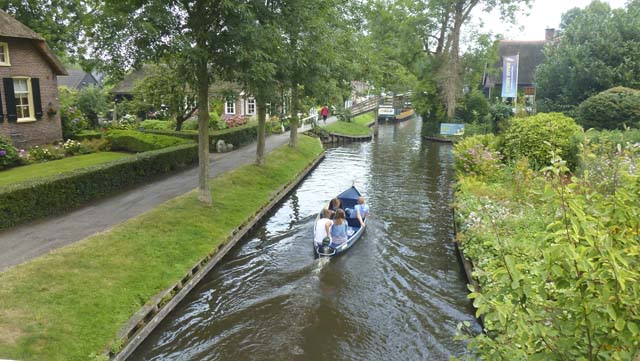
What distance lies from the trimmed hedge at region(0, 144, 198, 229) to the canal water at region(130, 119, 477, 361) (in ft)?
17.0

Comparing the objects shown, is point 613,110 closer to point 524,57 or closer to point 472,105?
point 472,105

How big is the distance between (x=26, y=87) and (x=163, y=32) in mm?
13241

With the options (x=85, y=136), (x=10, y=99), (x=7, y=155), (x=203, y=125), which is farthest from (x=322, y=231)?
(x=85, y=136)

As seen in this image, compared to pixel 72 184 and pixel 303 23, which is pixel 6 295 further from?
pixel 303 23

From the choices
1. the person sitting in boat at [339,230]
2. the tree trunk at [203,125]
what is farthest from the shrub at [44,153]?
the person sitting in boat at [339,230]

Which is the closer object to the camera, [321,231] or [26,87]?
[321,231]

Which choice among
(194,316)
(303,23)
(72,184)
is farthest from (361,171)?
(194,316)

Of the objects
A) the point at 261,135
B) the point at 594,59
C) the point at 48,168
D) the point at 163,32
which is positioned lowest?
the point at 48,168

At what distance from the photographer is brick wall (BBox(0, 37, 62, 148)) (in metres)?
20.4

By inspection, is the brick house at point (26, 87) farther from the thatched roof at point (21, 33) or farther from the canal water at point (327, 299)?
the canal water at point (327, 299)

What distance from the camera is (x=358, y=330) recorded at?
31.3 feet

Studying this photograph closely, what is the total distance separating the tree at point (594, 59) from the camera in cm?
2686

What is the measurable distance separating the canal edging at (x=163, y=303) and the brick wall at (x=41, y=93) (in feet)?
43.0

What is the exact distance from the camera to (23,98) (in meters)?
21.7
